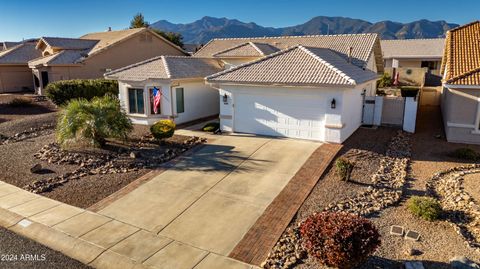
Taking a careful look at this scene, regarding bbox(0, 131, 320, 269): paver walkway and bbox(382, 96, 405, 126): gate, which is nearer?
bbox(0, 131, 320, 269): paver walkway

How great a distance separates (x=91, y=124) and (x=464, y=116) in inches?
689

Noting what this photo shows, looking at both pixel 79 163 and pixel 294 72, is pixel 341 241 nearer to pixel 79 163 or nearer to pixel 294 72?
pixel 79 163

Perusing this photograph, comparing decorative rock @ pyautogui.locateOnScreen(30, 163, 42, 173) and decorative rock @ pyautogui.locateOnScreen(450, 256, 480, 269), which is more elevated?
decorative rock @ pyautogui.locateOnScreen(30, 163, 42, 173)

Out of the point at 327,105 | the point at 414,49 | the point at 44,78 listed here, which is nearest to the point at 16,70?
the point at 44,78

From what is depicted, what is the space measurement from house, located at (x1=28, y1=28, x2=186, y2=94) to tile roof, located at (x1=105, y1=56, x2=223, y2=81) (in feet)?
42.1

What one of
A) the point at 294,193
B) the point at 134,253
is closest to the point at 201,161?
the point at 294,193

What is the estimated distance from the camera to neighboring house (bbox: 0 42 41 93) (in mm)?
36594

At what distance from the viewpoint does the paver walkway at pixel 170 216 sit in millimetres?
8211

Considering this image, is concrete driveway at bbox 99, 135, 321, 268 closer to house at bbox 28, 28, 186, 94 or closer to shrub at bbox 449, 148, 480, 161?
shrub at bbox 449, 148, 480, 161

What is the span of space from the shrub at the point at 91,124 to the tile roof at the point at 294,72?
5233 mm

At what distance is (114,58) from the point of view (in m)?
35.0

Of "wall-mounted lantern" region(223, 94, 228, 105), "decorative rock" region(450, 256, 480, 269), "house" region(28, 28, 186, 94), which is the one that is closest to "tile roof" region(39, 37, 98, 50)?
"house" region(28, 28, 186, 94)

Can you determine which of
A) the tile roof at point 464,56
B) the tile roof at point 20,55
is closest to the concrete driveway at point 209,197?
the tile roof at point 464,56

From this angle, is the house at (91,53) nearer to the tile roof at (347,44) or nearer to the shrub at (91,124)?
the tile roof at (347,44)
